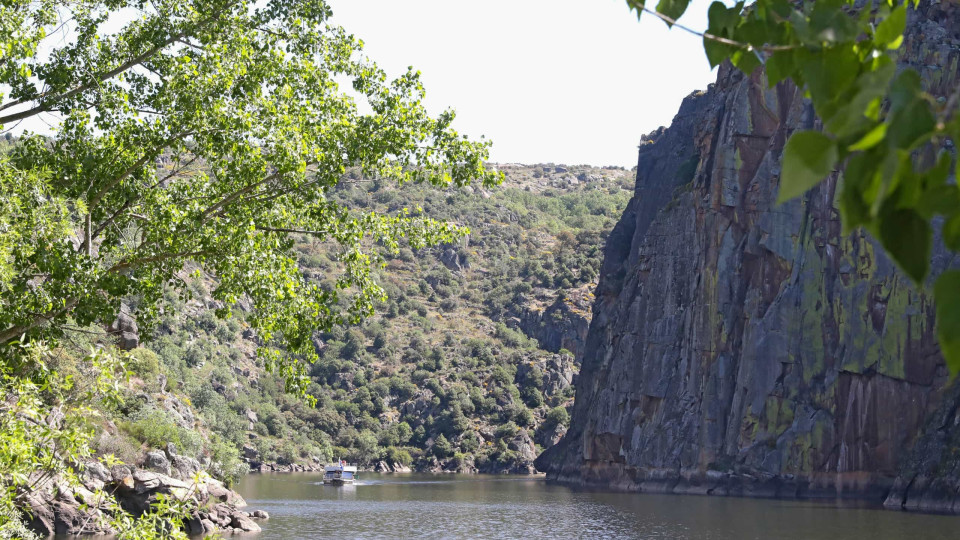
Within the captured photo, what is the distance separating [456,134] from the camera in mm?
11812

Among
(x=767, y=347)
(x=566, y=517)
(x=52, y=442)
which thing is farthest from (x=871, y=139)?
(x=767, y=347)

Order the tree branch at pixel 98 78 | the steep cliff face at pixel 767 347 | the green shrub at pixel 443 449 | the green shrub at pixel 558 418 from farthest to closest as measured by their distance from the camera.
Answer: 1. the green shrub at pixel 443 449
2. the green shrub at pixel 558 418
3. the steep cliff face at pixel 767 347
4. the tree branch at pixel 98 78

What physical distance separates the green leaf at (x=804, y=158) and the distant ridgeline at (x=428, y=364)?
74461 mm

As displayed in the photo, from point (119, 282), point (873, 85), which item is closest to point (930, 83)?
point (119, 282)

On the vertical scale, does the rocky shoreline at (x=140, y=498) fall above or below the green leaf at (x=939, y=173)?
below

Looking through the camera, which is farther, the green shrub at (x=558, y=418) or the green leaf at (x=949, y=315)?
the green shrub at (x=558, y=418)

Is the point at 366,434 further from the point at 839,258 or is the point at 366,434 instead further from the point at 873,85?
the point at 873,85

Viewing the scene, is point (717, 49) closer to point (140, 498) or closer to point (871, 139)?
point (871, 139)

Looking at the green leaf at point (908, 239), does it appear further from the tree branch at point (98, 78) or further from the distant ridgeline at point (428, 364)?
the distant ridgeline at point (428, 364)

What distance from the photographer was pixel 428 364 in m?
128

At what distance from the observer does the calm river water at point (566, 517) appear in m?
40.1

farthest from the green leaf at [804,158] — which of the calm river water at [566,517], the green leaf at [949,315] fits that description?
the calm river water at [566,517]

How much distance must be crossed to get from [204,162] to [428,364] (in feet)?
385

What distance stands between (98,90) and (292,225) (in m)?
2.69
